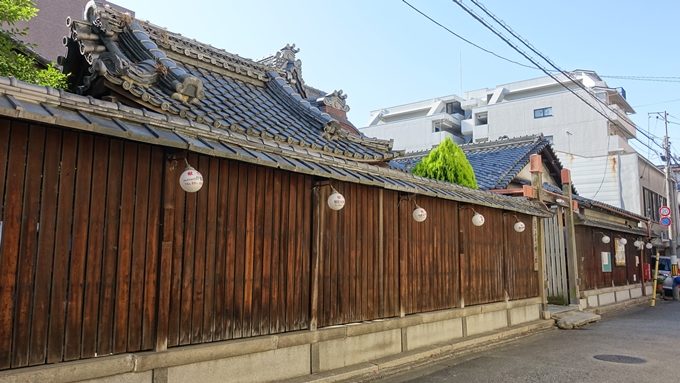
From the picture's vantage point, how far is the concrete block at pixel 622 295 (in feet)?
76.1

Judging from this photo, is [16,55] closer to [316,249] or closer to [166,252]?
[166,252]

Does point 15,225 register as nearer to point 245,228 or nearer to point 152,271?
point 152,271

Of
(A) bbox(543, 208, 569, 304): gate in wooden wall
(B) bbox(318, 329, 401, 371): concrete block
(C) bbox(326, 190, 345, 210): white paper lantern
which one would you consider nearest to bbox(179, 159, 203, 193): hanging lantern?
(C) bbox(326, 190, 345, 210): white paper lantern

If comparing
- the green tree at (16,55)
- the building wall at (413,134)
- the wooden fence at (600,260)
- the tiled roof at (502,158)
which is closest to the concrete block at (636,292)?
the wooden fence at (600,260)

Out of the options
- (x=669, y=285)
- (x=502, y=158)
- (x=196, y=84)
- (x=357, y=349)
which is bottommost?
(x=669, y=285)

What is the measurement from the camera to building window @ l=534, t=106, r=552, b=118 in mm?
47188

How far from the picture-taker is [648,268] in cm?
2880

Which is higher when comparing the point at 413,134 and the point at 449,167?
the point at 413,134

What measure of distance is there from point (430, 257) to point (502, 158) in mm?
14502

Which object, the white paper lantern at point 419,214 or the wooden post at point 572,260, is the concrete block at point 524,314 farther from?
the white paper lantern at point 419,214

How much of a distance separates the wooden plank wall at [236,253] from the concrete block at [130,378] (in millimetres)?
488

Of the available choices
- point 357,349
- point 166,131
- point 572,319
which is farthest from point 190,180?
point 572,319

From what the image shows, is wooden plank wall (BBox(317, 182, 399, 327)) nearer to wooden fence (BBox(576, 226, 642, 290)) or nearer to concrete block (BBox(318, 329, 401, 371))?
concrete block (BBox(318, 329, 401, 371))

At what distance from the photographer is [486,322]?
503 inches
